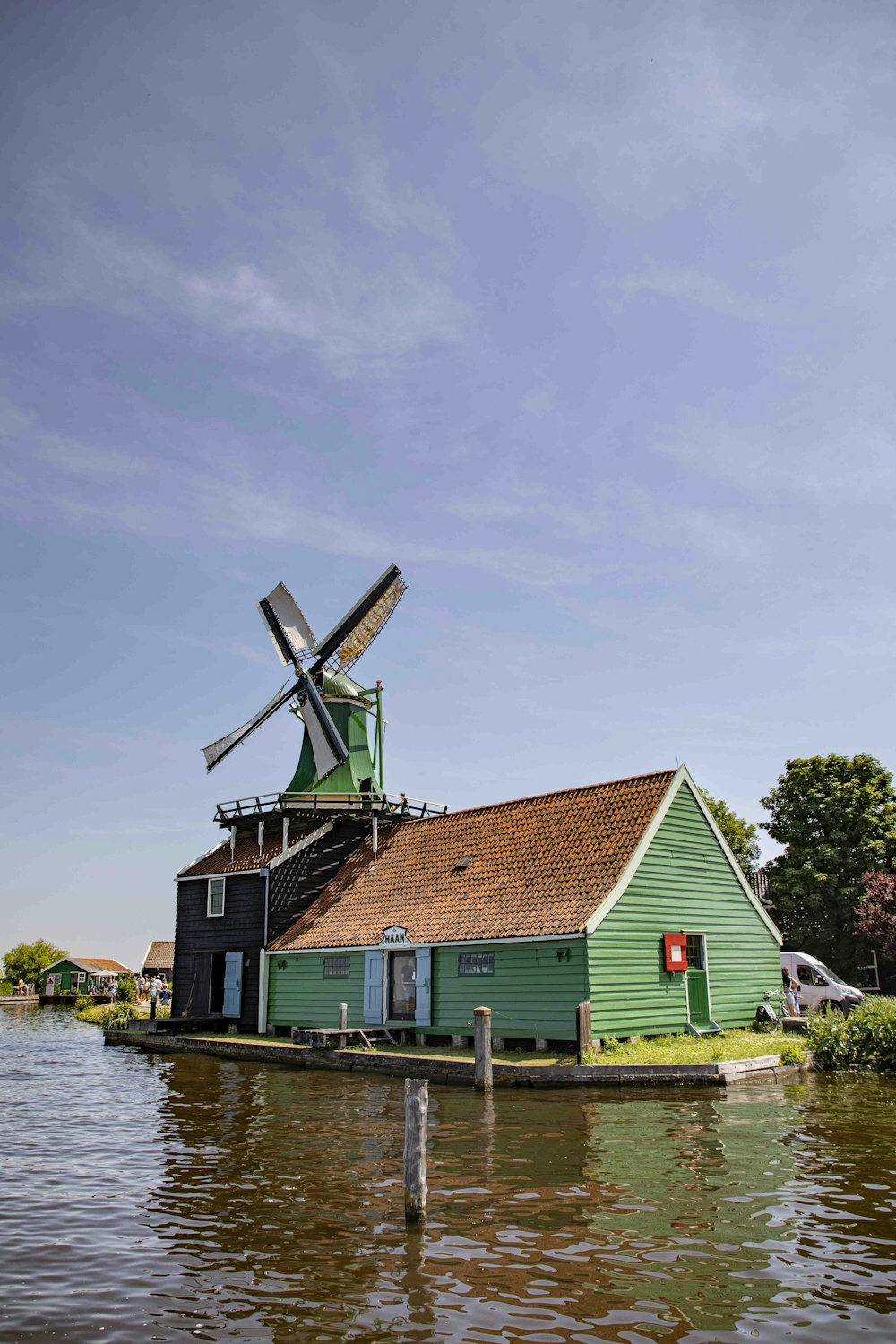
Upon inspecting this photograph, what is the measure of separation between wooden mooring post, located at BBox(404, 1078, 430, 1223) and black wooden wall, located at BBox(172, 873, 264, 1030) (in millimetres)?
22851

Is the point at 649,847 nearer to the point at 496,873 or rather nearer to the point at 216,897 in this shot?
the point at 496,873

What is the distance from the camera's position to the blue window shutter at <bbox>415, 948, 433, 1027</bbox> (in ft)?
86.5

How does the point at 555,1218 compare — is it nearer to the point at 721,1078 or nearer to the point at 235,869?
the point at 721,1078

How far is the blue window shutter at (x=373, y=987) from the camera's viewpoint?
28.0 meters

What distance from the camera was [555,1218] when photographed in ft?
35.8

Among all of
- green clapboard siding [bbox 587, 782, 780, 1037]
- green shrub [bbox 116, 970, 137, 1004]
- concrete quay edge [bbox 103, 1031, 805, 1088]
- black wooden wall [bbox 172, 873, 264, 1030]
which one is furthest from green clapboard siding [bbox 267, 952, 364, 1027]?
green shrub [bbox 116, 970, 137, 1004]

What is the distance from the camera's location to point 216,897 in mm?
35656

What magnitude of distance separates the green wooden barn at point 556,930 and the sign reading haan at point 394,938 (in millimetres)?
41

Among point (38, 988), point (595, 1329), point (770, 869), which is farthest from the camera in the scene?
point (38, 988)

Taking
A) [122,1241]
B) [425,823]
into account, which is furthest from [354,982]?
[122,1241]

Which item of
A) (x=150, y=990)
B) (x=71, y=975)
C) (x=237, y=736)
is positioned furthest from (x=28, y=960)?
(x=237, y=736)

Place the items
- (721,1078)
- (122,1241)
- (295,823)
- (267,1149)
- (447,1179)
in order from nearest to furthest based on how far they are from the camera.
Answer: (122,1241) < (447,1179) < (267,1149) < (721,1078) < (295,823)

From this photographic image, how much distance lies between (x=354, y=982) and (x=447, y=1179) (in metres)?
16.7

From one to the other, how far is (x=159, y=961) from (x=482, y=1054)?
207ft
